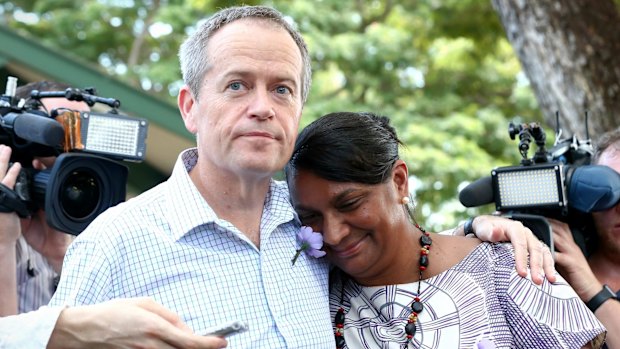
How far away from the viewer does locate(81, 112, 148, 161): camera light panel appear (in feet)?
9.04

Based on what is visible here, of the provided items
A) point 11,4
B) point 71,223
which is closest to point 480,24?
point 71,223

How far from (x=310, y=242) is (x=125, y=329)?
821mm

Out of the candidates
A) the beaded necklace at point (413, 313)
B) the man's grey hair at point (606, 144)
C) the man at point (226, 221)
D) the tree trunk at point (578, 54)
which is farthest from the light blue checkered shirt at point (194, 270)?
the tree trunk at point (578, 54)

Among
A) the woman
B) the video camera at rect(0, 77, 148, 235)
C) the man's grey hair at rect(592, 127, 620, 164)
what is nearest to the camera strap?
the video camera at rect(0, 77, 148, 235)

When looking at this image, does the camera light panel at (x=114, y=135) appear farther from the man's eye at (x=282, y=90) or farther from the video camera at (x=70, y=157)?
the man's eye at (x=282, y=90)

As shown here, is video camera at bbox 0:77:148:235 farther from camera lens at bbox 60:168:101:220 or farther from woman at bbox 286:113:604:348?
woman at bbox 286:113:604:348

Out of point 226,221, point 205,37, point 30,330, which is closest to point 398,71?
point 205,37

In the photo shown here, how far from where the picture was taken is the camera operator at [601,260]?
2.81 m

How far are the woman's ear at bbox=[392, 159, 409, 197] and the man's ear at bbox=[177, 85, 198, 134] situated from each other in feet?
2.13

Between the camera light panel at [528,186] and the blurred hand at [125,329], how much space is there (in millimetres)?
1447

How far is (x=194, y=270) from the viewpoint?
220 centimetres

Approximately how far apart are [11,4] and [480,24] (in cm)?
897

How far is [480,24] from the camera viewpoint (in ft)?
22.8

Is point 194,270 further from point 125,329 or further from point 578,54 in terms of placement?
point 578,54
